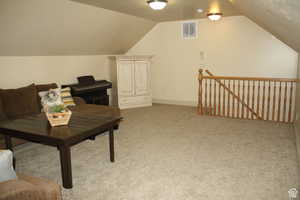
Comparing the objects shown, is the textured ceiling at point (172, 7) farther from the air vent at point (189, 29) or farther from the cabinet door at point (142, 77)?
the cabinet door at point (142, 77)

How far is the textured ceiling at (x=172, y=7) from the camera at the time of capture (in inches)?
165

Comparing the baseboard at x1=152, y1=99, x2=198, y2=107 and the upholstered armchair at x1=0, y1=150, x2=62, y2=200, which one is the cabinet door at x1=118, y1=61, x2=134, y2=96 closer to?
the baseboard at x1=152, y1=99, x2=198, y2=107

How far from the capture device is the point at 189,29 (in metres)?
6.27

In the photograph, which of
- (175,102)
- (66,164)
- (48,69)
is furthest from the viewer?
(175,102)

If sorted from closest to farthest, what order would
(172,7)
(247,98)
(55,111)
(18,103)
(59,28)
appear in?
(55,111) < (18,103) < (59,28) < (172,7) < (247,98)

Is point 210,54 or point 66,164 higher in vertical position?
point 210,54

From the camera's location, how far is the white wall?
4.17 m

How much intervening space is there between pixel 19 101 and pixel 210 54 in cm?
448

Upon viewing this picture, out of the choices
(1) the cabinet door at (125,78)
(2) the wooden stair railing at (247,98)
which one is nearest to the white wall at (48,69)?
(1) the cabinet door at (125,78)

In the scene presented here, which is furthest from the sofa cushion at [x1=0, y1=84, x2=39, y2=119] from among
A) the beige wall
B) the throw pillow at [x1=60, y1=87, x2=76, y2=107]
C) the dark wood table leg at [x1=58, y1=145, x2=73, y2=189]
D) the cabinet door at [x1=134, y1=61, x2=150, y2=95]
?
the beige wall

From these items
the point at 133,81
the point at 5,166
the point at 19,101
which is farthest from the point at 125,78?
the point at 5,166

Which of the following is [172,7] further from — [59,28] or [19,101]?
[19,101]

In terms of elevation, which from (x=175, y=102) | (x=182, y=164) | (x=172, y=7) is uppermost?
(x=172, y=7)

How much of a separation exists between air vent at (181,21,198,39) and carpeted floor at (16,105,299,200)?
2.72 meters
